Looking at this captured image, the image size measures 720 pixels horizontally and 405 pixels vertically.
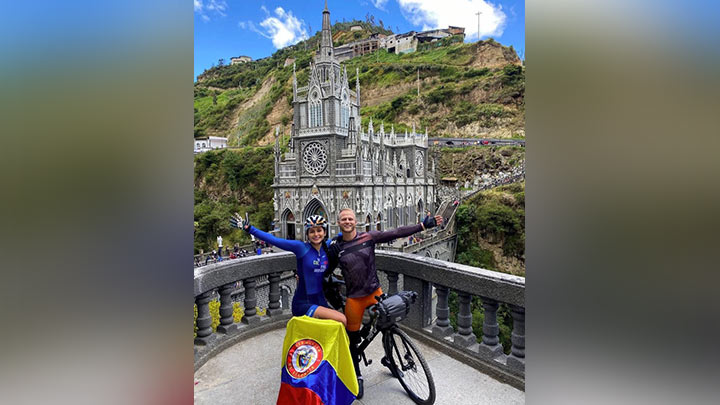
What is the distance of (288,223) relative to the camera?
28.8 m

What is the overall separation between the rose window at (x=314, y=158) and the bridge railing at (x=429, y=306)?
2206 cm

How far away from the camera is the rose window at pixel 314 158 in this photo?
2672 cm

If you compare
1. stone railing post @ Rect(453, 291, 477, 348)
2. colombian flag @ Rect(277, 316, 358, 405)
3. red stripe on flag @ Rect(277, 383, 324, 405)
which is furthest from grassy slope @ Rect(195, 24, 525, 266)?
red stripe on flag @ Rect(277, 383, 324, 405)

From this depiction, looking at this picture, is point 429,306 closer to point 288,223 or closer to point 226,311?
point 226,311

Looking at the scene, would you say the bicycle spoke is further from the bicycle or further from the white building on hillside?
the white building on hillside

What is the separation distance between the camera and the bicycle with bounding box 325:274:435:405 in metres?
2.96

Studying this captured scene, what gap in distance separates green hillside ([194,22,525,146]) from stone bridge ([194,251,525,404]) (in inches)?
1900

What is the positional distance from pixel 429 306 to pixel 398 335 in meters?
1.51

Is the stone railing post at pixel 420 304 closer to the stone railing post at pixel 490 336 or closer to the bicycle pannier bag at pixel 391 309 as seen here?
the stone railing post at pixel 490 336
